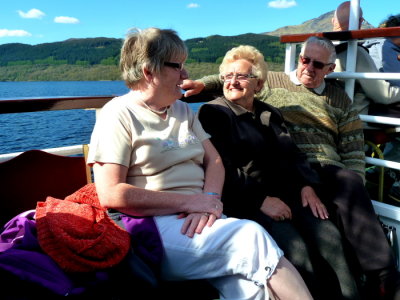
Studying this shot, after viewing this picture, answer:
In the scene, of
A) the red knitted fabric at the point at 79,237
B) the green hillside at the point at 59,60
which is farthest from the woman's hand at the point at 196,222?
the green hillside at the point at 59,60

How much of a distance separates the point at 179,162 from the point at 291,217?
73 centimetres

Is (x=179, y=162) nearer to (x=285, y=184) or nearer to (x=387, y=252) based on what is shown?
(x=285, y=184)

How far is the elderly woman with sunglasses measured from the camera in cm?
154

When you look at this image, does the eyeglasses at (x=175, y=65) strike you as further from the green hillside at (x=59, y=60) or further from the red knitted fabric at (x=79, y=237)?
the green hillside at (x=59, y=60)

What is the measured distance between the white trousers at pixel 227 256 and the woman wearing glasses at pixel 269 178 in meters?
0.41

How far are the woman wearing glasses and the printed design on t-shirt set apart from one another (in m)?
0.31

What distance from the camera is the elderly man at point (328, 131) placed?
2.15m

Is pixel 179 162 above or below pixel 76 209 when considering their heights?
above

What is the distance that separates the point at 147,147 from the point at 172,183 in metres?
0.20

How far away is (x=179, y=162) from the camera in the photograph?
1833mm

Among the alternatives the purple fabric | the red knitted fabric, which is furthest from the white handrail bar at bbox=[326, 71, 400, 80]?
the red knitted fabric

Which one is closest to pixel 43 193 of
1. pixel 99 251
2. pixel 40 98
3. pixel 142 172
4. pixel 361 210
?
pixel 40 98

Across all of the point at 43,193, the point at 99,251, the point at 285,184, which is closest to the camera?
the point at 99,251

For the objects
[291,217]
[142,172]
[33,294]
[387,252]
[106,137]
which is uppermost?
[106,137]
